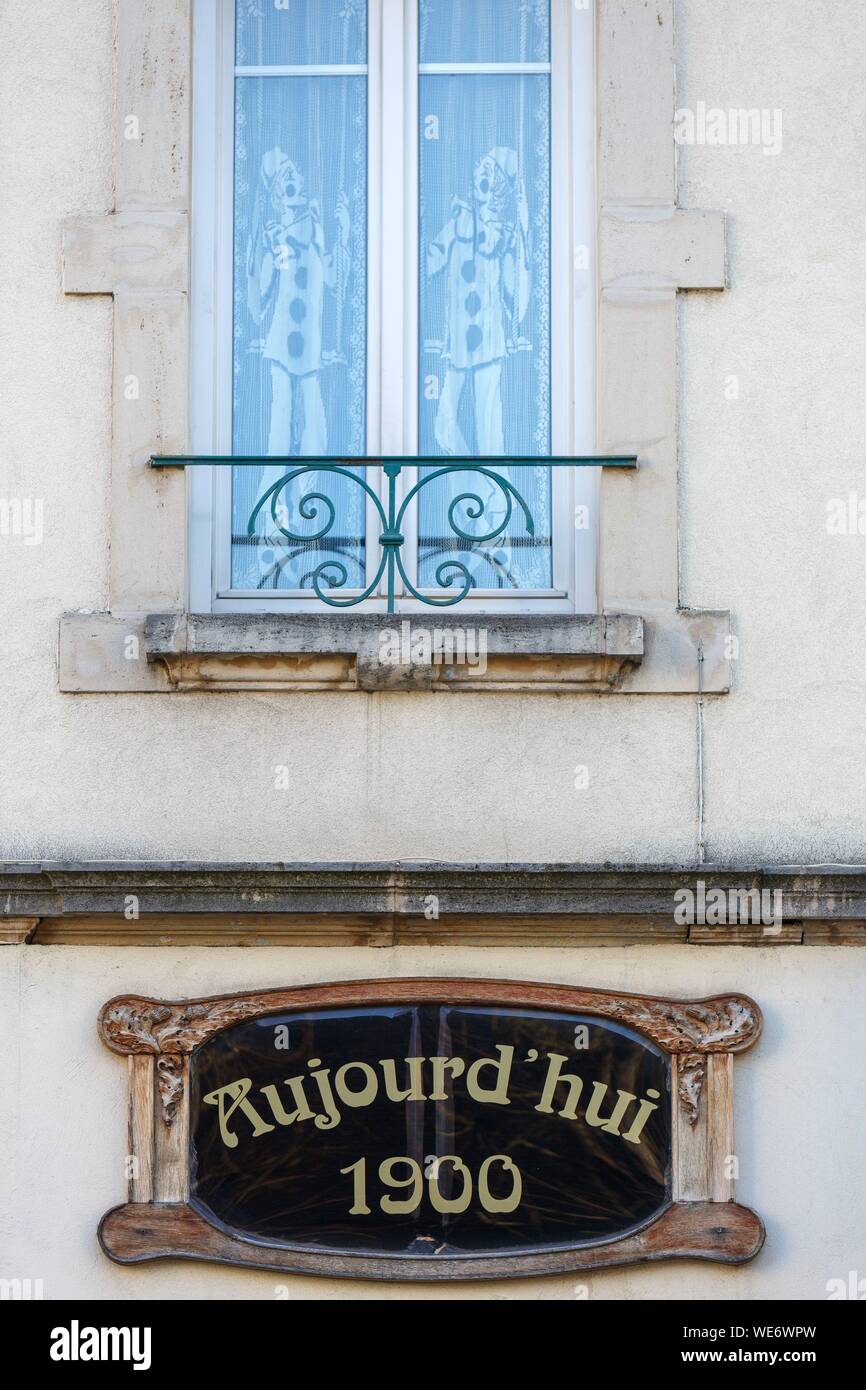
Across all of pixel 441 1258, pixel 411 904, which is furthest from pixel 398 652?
pixel 441 1258

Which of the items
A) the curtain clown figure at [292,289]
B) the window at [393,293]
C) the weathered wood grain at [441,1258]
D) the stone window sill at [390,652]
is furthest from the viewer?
the curtain clown figure at [292,289]

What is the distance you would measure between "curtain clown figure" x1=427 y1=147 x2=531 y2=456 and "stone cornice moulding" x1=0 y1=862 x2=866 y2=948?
1548 millimetres

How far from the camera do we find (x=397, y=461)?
20.8 ft

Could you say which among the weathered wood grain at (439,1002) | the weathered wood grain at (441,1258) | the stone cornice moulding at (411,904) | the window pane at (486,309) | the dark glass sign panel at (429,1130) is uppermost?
the window pane at (486,309)

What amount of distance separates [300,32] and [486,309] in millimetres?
1190

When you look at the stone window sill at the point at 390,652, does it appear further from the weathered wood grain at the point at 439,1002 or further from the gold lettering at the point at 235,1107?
the gold lettering at the point at 235,1107

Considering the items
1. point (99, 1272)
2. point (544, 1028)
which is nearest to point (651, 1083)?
point (544, 1028)

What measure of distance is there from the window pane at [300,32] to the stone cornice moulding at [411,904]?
2.85m

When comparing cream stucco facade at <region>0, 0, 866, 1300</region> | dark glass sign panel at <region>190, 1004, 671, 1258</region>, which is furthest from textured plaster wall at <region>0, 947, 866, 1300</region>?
dark glass sign panel at <region>190, 1004, 671, 1258</region>

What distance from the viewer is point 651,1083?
6.00 meters

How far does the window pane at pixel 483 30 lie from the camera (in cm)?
680

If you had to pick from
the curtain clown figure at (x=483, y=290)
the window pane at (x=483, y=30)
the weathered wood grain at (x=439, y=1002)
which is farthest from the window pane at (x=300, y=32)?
the weathered wood grain at (x=439, y=1002)

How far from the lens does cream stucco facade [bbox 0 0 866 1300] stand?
237 inches
